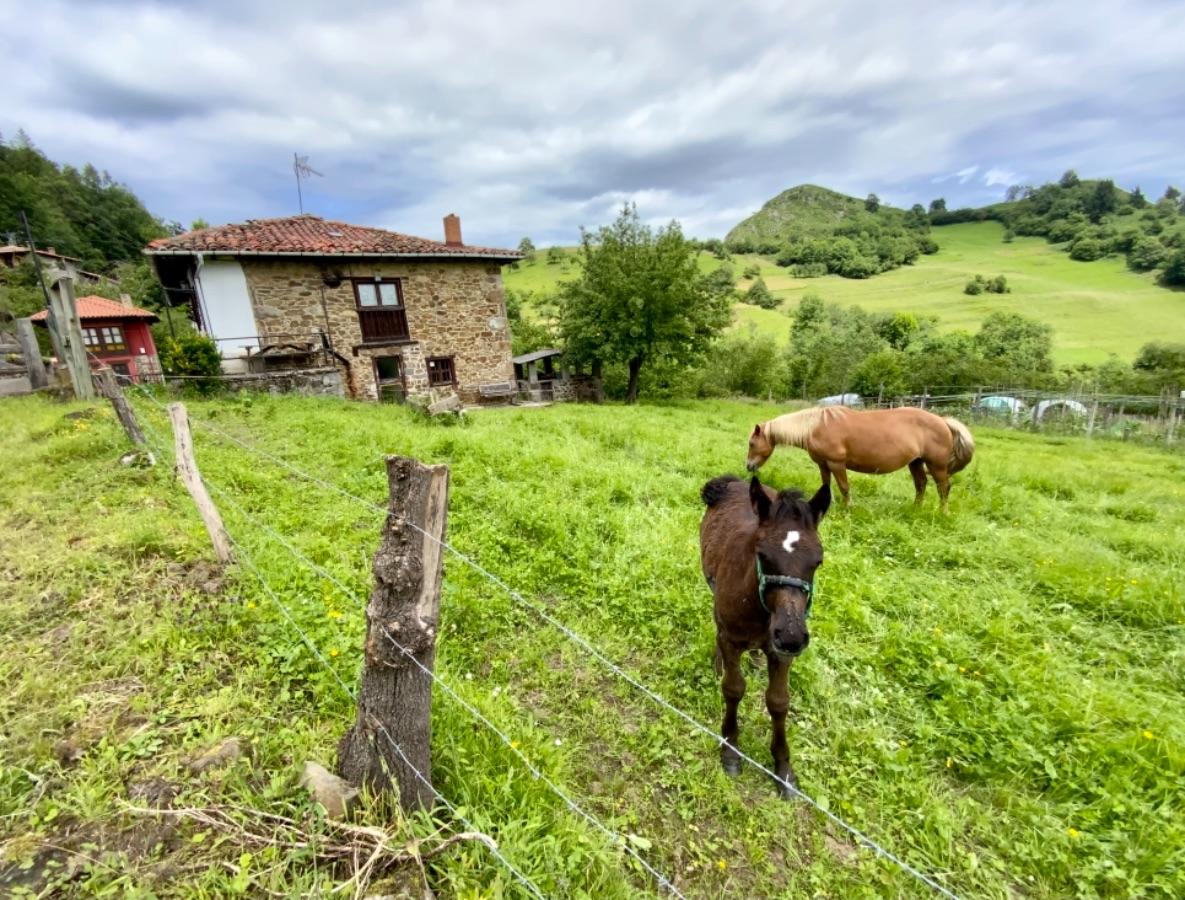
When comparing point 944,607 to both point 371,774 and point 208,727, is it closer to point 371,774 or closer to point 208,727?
point 371,774

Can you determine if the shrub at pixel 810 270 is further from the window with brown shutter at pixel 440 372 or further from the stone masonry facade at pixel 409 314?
the window with brown shutter at pixel 440 372

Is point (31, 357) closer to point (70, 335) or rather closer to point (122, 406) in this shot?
point (70, 335)

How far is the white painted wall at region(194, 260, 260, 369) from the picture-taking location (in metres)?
15.1

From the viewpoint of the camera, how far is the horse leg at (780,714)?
2.73 metres

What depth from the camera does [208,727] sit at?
245 centimetres

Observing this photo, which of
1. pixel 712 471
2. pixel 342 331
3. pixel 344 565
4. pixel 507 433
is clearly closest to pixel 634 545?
pixel 344 565

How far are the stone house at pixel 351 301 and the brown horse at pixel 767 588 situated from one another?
49.6ft

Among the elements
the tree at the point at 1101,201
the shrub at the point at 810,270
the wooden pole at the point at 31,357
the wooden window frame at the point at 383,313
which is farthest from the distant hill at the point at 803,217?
the wooden pole at the point at 31,357

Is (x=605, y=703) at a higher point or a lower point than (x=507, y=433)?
lower

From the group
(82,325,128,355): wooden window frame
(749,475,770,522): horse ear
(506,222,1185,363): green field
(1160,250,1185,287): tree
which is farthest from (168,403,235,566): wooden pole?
(1160,250,1185,287): tree

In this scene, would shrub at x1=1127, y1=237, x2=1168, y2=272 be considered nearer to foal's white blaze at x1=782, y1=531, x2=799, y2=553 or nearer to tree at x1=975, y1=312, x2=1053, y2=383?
tree at x1=975, y1=312, x2=1053, y2=383

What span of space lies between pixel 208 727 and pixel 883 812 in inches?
137

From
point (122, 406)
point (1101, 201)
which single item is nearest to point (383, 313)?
point (122, 406)

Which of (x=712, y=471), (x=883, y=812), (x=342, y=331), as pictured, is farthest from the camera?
(x=342, y=331)
